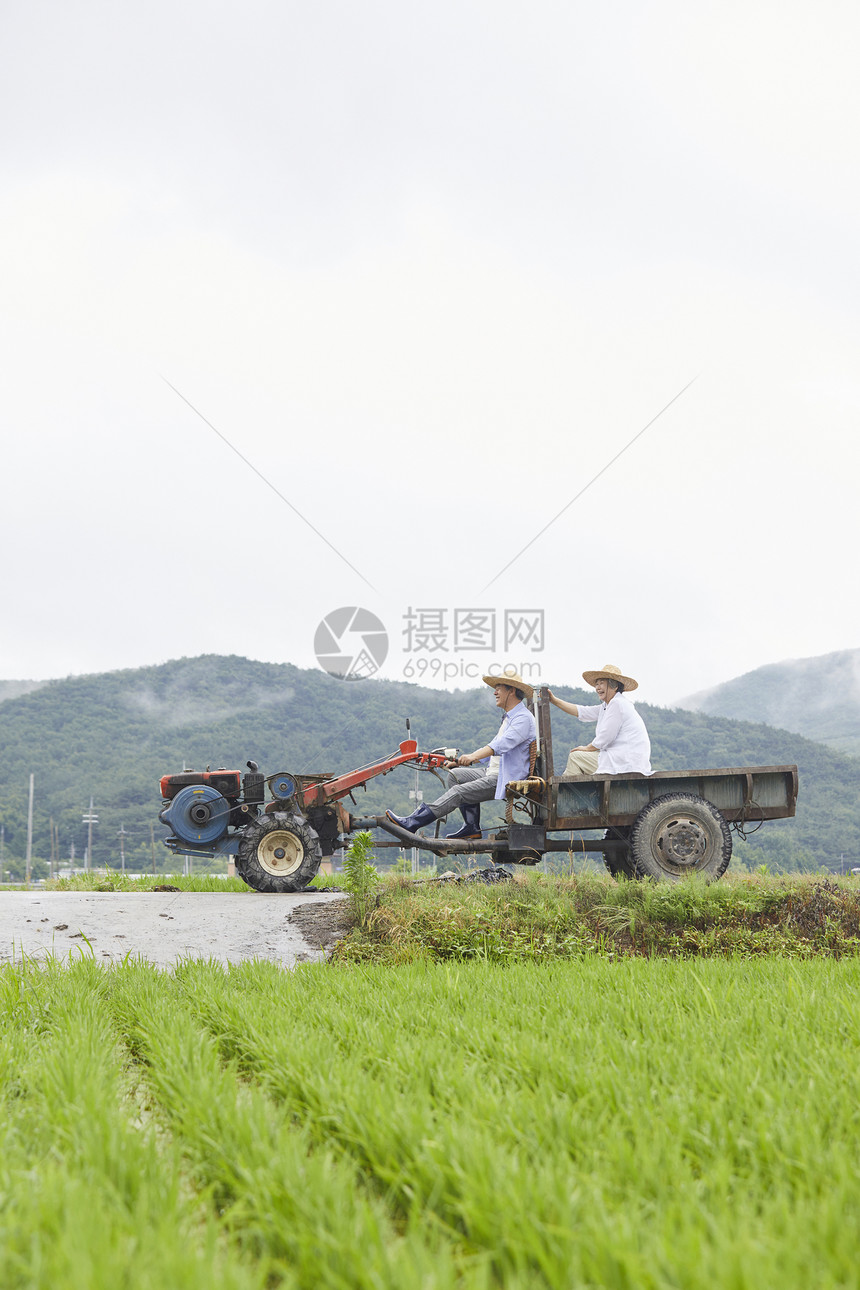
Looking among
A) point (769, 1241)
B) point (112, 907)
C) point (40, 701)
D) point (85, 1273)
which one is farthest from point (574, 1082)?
point (40, 701)

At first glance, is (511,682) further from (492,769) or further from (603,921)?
(603,921)

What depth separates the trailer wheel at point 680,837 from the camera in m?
7.16

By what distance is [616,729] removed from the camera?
7.53 m

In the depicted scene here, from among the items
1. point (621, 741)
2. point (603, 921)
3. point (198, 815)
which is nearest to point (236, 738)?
point (198, 815)

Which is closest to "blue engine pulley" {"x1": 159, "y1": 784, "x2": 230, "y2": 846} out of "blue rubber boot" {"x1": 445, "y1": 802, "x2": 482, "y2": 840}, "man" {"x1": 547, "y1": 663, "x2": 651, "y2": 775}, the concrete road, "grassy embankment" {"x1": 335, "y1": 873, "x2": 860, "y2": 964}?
the concrete road

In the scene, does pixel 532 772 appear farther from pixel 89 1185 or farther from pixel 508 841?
pixel 89 1185

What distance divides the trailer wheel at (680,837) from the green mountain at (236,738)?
18.5 m

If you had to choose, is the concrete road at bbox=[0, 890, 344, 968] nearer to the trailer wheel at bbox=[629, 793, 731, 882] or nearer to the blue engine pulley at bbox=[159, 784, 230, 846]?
the blue engine pulley at bbox=[159, 784, 230, 846]

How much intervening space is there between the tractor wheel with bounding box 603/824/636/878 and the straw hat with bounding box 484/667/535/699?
4.80ft

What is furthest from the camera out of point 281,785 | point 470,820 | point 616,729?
point 281,785

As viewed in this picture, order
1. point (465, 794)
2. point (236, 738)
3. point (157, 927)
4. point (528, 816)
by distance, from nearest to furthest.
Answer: point (157, 927)
point (528, 816)
point (465, 794)
point (236, 738)

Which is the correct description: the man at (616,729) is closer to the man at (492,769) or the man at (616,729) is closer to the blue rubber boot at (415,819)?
the man at (492,769)

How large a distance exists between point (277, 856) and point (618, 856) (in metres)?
3.28

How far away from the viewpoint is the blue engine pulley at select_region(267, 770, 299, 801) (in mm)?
8258
